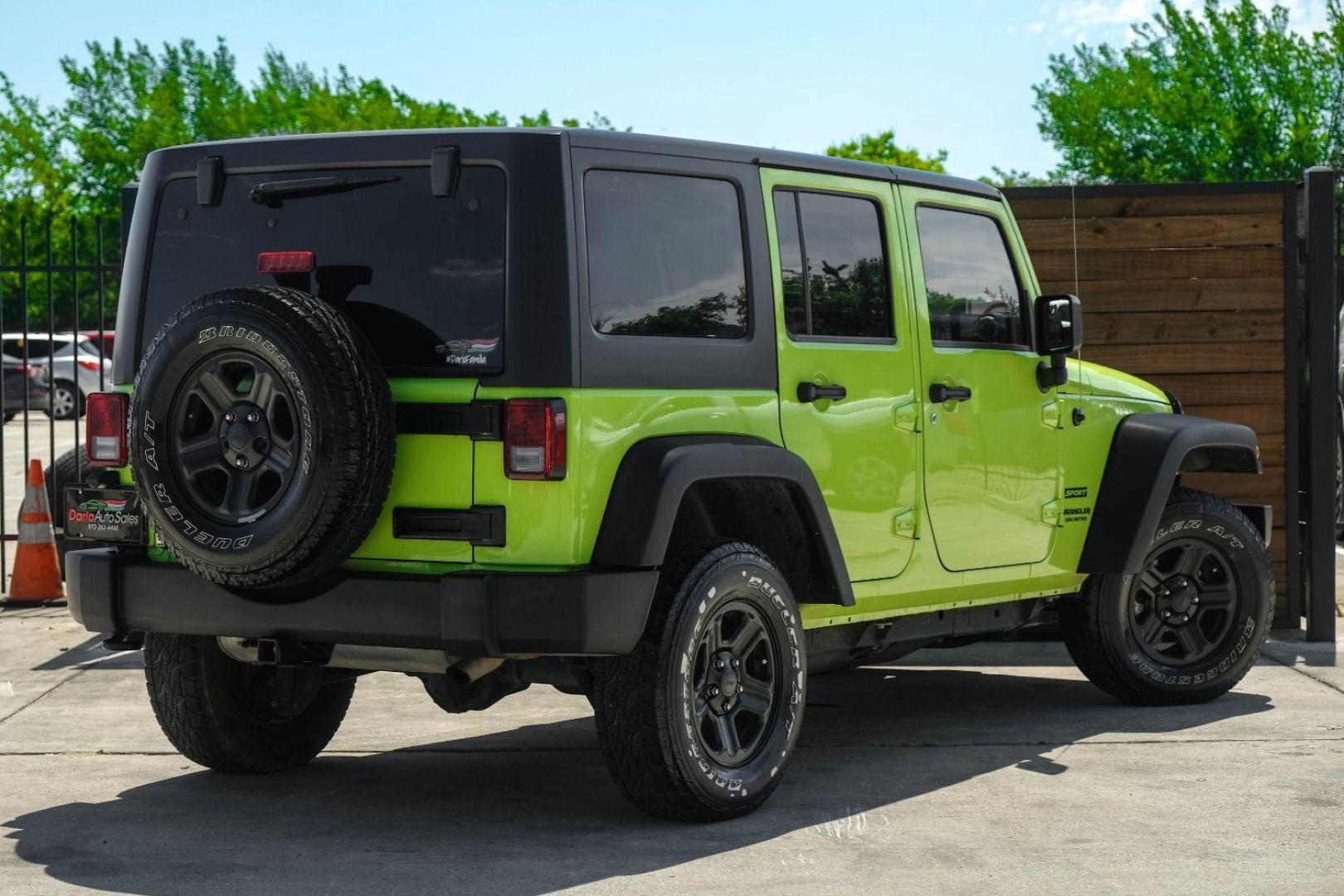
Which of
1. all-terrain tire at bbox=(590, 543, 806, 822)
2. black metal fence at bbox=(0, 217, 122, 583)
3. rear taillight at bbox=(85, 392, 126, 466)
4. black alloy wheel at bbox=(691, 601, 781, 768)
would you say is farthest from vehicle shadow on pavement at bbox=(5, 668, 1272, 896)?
black metal fence at bbox=(0, 217, 122, 583)

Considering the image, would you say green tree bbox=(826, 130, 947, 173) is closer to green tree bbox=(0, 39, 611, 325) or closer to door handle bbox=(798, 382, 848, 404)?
green tree bbox=(0, 39, 611, 325)

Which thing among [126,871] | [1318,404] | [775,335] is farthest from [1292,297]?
[126,871]

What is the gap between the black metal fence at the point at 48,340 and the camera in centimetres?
1095

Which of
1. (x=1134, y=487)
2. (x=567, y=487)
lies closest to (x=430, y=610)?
(x=567, y=487)

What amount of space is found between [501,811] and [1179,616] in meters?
3.39

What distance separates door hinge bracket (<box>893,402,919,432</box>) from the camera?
255 inches

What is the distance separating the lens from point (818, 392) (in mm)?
6109

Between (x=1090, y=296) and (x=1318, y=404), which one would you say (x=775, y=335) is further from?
(x=1318, y=404)

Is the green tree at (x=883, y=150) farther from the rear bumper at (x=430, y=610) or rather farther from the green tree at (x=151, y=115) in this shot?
the rear bumper at (x=430, y=610)

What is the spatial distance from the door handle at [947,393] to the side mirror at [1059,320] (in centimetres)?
58

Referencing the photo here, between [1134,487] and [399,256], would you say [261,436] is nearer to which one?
[399,256]

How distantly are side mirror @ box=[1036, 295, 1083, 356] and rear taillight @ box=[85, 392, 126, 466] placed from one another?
3.40 meters

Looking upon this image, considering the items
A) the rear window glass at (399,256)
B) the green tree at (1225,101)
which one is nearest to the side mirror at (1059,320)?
the rear window glass at (399,256)

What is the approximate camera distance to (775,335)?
5.99 meters
